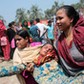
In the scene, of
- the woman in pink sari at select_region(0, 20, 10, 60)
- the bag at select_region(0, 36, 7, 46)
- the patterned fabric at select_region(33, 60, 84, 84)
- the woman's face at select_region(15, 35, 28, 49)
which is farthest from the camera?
the bag at select_region(0, 36, 7, 46)

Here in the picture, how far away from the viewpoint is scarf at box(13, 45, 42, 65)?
4195 mm

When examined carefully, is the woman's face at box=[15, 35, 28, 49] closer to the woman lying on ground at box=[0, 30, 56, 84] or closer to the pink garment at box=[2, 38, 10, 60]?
the woman lying on ground at box=[0, 30, 56, 84]

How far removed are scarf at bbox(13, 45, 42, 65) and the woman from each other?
6.8 inches

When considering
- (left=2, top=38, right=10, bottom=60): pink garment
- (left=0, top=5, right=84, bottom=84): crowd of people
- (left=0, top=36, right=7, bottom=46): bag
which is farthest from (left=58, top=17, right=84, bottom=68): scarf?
(left=2, top=38, right=10, bottom=60): pink garment

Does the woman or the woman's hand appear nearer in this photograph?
the woman

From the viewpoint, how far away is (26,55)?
13.9ft

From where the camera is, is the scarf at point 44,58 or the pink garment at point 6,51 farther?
the pink garment at point 6,51

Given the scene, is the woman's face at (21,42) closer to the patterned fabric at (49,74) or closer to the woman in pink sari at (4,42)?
the patterned fabric at (49,74)

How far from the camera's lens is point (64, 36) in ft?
13.3

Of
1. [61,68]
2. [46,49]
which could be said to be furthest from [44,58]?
[61,68]

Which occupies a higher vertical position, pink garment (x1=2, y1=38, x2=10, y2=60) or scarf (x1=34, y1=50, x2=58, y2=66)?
scarf (x1=34, y1=50, x2=58, y2=66)

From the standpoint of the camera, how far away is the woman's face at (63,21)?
3883 mm

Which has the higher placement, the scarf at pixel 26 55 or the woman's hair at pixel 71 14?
the woman's hair at pixel 71 14

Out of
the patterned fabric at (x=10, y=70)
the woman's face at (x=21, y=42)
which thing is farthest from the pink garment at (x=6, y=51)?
the patterned fabric at (x=10, y=70)
